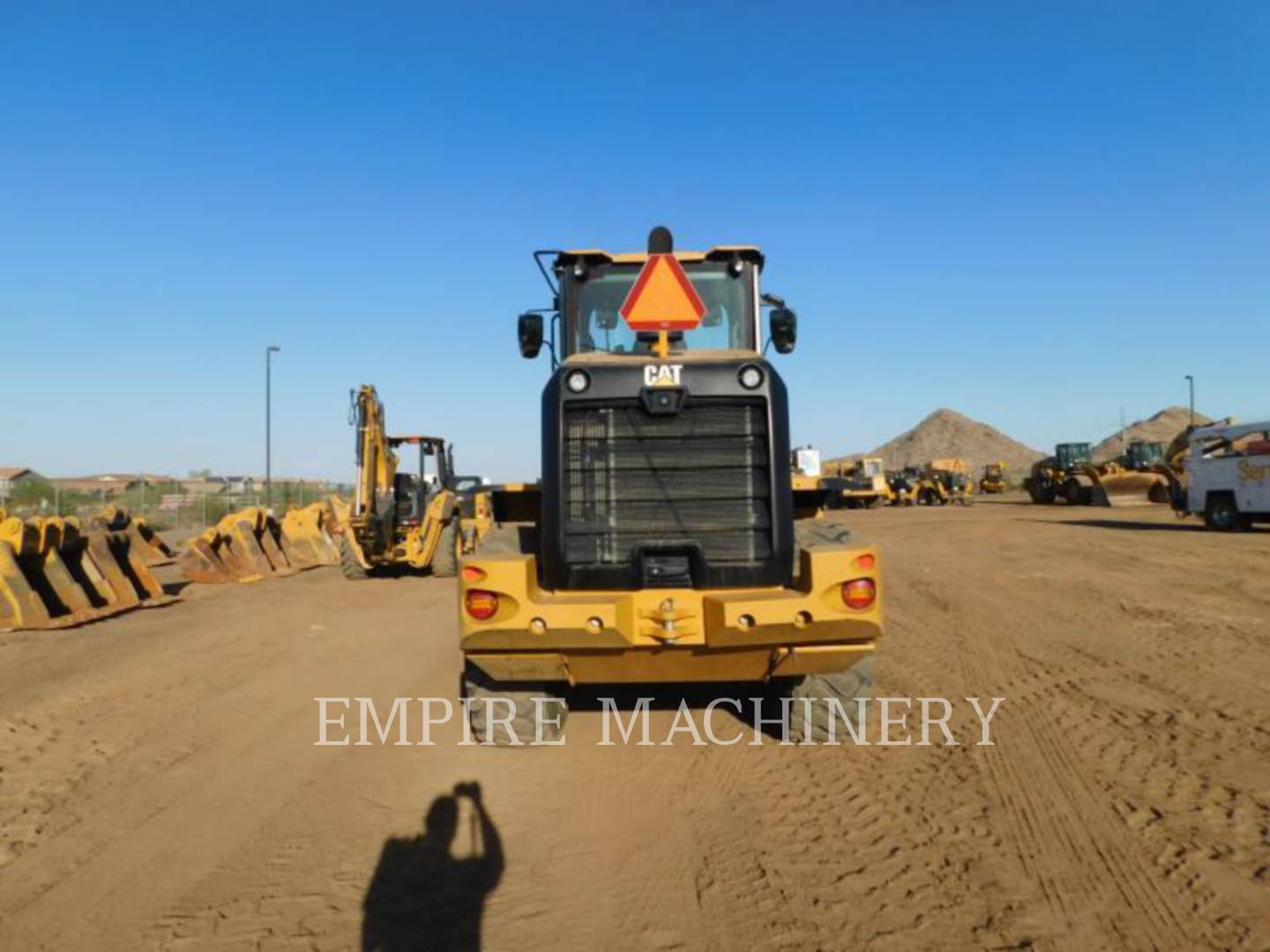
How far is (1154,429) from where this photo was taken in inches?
4353

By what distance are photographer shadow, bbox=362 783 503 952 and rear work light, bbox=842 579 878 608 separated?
7.20 ft

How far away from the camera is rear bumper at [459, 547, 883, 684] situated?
4738mm

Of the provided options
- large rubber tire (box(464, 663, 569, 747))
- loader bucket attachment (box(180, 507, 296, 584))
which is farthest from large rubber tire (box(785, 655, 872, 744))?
loader bucket attachment (box(180, 507, 296, 584))

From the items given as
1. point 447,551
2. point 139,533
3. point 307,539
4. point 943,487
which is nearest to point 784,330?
point 447,551

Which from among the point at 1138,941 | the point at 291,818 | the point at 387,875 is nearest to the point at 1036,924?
the point at 1138,941

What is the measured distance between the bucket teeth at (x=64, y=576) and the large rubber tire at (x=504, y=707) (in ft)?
27.9

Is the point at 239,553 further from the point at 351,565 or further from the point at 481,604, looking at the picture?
the point at 481,604

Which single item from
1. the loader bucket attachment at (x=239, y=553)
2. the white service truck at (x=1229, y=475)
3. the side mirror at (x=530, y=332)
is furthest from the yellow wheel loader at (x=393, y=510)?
the white service truck at (x=1229, y=475)

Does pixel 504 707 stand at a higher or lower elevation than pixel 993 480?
lower

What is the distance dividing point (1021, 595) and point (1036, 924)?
386 inches

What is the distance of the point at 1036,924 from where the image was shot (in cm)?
337

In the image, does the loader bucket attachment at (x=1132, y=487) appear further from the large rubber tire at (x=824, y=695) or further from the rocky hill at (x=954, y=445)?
the rocky hill at (x=954, y=445)

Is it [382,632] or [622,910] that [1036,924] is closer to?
[622,910]

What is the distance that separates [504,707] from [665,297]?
2.87m
